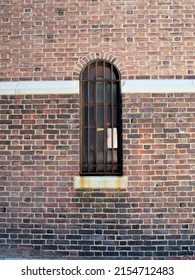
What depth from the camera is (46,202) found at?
5680 millimetres

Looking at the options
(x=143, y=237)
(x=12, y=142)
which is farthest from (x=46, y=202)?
(x=143, y=237)

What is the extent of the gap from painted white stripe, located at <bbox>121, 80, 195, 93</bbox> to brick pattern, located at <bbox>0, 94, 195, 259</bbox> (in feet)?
0.31

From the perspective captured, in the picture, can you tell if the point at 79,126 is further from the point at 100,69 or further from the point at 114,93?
the point at 100,69

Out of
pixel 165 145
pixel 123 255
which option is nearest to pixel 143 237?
pixel 123 255

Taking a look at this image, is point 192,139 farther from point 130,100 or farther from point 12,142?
point 12,142

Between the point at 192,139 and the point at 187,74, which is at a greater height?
the point at 187,74

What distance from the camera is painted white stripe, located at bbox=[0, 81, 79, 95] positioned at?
19.1 ft

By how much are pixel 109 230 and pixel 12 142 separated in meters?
2.12

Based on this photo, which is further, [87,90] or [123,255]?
[87,90]

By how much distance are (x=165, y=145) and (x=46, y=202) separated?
213 centimetres

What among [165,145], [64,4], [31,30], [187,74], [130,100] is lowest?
[165,145]

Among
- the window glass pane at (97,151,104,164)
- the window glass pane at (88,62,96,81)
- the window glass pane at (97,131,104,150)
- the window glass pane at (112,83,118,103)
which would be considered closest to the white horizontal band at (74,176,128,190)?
the window glass pane at (97,151,104,164)

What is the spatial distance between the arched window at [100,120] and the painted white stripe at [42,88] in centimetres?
21

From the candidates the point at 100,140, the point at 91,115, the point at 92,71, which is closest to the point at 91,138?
the point at 100,140
